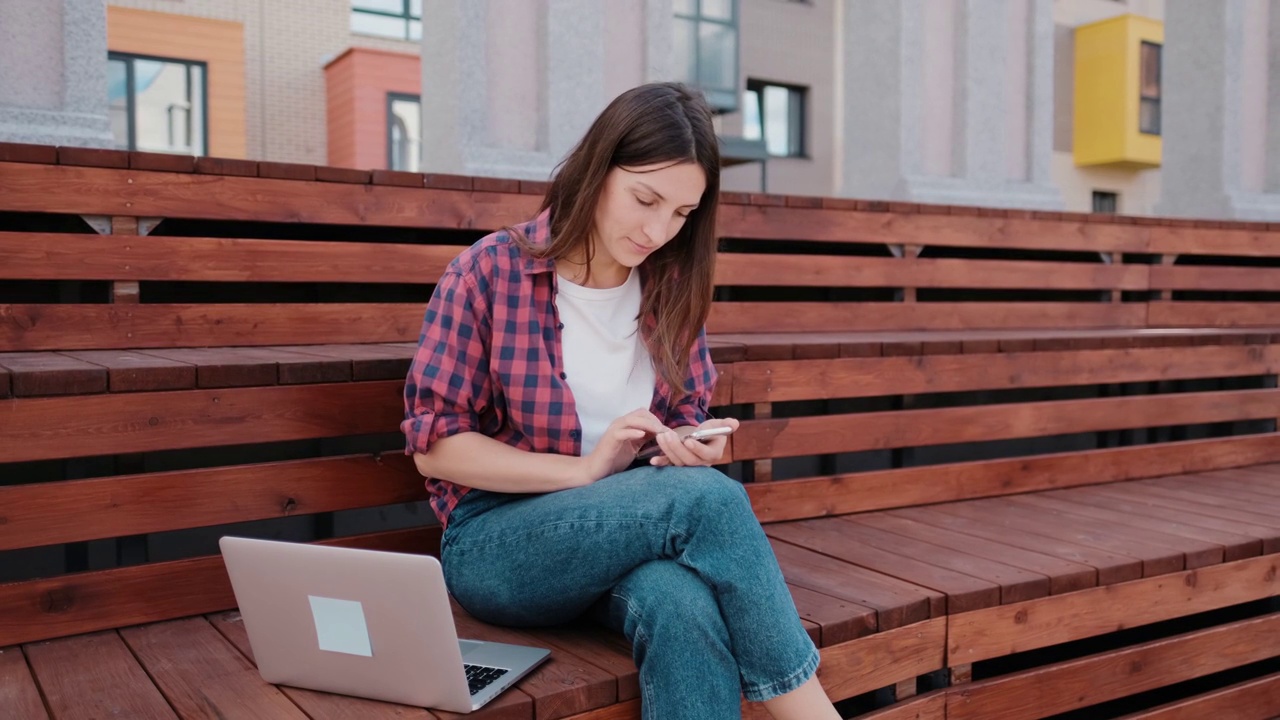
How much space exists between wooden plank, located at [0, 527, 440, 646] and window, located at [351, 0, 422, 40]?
11467 mm

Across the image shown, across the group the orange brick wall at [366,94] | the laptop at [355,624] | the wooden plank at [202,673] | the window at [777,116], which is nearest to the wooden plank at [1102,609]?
the laptop at [355,624]

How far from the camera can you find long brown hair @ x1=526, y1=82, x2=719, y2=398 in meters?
1.91

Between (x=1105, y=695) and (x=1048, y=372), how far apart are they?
47.6 inches

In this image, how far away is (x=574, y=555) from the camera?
176 cm

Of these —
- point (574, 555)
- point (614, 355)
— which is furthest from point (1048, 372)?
point (574, 555)

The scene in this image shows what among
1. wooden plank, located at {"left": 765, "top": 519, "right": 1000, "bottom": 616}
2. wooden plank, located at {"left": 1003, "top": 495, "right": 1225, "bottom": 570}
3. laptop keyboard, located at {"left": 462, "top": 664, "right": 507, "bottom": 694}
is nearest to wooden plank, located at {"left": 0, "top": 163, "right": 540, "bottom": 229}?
wooden plank, located at {"left": 765, "top": 519, "right": 1000, "bottom": 616}

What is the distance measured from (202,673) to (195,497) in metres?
0.40

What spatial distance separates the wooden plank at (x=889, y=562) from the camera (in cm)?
223

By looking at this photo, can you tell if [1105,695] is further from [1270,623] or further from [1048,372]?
[1048,372]

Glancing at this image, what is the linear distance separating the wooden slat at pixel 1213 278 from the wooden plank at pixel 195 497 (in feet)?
12.0

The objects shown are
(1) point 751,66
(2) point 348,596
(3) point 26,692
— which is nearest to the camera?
(2) point 348,596

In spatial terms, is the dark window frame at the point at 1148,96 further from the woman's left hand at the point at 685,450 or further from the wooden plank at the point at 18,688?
the wooden plank at the point at 18,688

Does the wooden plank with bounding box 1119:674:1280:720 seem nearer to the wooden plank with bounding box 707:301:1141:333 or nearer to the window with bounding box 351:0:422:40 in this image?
the wooden plank with bounding box 707:301:1141:333

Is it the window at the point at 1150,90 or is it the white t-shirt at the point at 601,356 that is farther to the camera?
the window at the point at 1150,90
